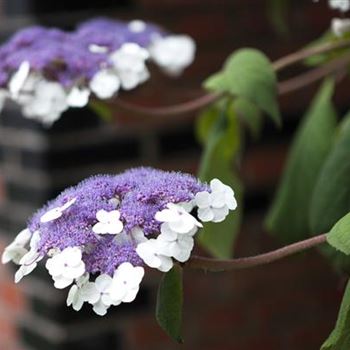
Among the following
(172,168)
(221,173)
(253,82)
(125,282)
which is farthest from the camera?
(172,168)

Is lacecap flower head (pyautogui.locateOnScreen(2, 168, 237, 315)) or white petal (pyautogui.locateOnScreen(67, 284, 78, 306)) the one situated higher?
lacecap flower head (pyautogui.locateOnScreen(2, 168, 237, 315))

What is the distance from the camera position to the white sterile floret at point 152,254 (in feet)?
1.61

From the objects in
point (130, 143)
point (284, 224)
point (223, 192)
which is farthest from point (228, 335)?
point (223, 192)

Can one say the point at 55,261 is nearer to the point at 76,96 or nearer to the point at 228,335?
the point at 76,96

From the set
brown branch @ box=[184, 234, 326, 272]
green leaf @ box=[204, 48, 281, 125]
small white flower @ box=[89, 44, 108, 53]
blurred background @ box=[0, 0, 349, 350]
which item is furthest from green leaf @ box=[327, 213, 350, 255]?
blurred background @ box=[0, 0, 349, 350]

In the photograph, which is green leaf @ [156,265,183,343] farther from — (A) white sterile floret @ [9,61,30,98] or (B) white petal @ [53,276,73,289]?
(A) white sterile floret @ [9,61,30,98]

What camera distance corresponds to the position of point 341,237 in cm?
54

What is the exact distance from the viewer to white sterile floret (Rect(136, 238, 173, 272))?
490mm

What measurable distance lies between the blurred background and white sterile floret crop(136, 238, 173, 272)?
107 centimetres

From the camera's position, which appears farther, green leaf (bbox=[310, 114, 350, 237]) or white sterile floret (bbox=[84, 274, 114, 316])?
green leaf (bbox=[310, 114, 350, 237])

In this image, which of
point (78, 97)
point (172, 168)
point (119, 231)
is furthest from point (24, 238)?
point (172, 168)

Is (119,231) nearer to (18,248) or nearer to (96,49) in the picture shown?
(18,248)

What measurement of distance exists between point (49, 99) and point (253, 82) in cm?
18

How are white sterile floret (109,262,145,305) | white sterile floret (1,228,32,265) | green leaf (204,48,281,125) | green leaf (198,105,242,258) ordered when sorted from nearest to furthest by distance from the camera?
1. white sterile floret (109,262,145,305)
2. white sterile floret (1,228,32,265)
3. green leaf (204,48,281,125)
4. green leaf (198,105,242,258)
